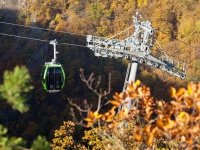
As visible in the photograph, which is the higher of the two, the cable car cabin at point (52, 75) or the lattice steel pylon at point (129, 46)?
the lattice steel pylon at point (129, 46)

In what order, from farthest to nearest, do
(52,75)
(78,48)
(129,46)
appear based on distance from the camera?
(78,48), (129,46), (52,75)

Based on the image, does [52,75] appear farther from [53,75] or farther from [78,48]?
[78,48]

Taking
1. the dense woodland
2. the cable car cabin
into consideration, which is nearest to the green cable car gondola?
the cable car cabin

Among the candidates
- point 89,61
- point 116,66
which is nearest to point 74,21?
point 89,61

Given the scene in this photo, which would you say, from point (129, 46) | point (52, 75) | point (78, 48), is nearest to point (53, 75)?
point (52, 75)

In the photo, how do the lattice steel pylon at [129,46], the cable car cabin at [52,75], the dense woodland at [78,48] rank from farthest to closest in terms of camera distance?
the dense woodland at [78,48] → the lattice steel pylon at [129,46] → the cable car cabin at [52,75]

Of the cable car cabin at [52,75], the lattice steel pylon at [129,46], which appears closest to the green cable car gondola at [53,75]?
the cable car cabin at [52,75]

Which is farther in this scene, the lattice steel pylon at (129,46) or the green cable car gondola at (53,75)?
the lattice steel pylon at (129,46)

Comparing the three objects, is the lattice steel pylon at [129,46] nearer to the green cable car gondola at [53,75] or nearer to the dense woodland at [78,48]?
the green cable car gondola at [53,75]

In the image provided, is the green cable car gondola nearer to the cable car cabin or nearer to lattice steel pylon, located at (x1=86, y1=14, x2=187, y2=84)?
the cable car cabin

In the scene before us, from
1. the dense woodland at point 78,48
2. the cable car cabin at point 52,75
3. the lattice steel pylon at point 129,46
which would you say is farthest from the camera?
the dense woodland at point 78,48
